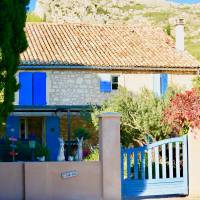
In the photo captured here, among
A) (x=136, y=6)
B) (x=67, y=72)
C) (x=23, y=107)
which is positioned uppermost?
(x=136, y=6)

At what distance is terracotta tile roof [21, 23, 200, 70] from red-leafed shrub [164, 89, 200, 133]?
16.6m

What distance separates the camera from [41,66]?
104ft

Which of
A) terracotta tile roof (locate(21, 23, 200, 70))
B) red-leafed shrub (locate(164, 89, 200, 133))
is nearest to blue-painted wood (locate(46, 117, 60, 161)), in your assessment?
terracotta tile roof (locate(21, 23, 200, 70))

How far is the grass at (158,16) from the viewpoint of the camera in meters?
122

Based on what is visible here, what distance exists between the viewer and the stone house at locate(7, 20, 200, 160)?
105ft

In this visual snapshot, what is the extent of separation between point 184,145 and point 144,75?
18.6 m

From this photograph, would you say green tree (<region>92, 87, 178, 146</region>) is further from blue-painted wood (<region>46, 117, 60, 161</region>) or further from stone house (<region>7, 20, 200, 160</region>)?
blue-painted wood (<region>46, 117, 60, 161</region>)

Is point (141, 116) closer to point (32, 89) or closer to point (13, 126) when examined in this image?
point (32, 89)

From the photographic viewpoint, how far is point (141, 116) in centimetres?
2064

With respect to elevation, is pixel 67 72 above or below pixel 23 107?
above

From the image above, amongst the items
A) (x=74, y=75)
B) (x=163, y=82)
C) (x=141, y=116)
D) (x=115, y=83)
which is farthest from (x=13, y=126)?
(x=141, y=116)

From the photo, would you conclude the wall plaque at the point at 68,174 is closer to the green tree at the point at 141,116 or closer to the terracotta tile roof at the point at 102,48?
the green tree at the point at 141,116

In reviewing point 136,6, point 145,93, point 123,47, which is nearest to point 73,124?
point 123,47

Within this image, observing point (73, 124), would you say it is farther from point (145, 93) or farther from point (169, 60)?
point (145, 93)
